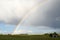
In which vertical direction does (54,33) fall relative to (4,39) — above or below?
above

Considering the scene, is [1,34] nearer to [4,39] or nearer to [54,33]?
[4,39]

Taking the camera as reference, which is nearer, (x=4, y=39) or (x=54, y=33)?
(x=4, y=39)

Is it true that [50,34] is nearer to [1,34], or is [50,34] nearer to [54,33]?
[54,33]

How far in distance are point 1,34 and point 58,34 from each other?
11.9 metres

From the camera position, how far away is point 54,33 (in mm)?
33062

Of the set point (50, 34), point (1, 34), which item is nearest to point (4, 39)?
point (1, 34)

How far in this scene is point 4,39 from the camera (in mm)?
26031

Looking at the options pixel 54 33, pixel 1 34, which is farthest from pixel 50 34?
pixel 1 34

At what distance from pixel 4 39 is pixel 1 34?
20.1ft

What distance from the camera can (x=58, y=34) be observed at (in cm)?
3316

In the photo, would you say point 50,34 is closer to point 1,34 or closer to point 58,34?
point 58,34

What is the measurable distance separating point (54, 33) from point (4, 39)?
1177 cm

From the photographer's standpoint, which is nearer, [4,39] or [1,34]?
[4,39]

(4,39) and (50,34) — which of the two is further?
(50,34)
